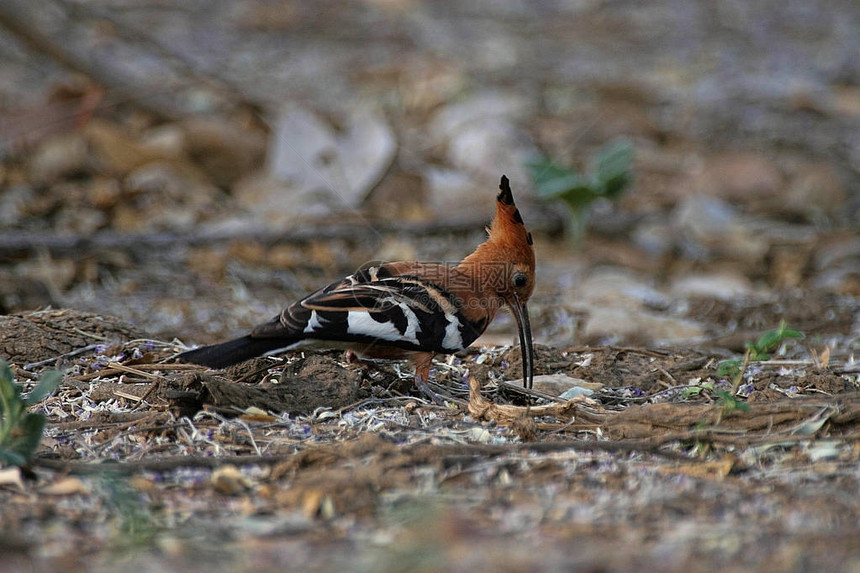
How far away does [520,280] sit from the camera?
4203mm

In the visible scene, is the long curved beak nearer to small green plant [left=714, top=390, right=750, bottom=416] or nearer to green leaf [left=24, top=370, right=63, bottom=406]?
small green plant [left=714, top=390, right=750, bottom=416]

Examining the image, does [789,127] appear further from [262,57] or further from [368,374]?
[368,374]

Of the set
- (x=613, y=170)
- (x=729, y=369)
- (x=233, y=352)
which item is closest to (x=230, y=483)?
(x=233, y=352)

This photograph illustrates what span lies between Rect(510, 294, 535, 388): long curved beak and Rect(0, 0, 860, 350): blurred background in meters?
1.37

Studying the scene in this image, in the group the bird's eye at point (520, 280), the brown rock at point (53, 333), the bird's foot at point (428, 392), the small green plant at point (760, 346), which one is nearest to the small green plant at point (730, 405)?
the small green plant at point (760, 346)

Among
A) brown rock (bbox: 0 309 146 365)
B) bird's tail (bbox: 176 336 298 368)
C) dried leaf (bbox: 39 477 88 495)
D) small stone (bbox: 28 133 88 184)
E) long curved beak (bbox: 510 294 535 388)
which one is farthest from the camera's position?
small stone (bbox: 28 133 88 184)

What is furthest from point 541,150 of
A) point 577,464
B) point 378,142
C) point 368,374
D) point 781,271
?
point 577,464

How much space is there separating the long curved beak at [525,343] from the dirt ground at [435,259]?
73 millimetres

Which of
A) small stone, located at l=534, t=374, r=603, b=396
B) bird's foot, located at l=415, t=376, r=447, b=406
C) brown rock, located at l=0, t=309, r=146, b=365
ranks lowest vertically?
small stone, located at l=534, t=374, r=603, b=396

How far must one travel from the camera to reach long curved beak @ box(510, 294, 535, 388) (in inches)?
154

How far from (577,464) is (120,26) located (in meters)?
6.48

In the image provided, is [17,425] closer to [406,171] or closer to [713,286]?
[713,286]

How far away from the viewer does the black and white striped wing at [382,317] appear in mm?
3680

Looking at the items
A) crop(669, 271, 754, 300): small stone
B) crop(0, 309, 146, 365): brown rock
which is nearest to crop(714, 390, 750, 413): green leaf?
crop(0, 309, 146, 365): brown rock
